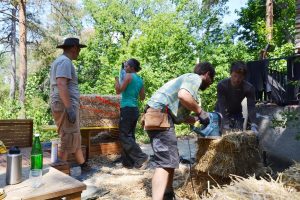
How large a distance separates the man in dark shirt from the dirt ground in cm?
71

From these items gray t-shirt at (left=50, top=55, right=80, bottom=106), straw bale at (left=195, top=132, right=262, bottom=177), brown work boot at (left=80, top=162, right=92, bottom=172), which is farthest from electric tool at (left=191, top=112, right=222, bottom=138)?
brown work boot at (left=80, top=162, right=92, bottom=172)

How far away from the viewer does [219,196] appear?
150 centimetres

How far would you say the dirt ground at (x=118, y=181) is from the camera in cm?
396

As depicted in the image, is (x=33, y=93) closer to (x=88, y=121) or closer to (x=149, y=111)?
(x=88, y=121)

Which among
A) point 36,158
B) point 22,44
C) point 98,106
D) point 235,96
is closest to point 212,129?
point 235,96

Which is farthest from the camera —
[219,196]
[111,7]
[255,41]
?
[111,7]

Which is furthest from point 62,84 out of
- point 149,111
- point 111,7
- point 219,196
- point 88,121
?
point 111,7

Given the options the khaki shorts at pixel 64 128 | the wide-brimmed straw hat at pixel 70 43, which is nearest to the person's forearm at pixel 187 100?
the khaki shorts at pixel 64 128

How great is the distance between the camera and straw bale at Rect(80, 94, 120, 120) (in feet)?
19.1

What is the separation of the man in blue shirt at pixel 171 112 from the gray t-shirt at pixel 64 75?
115 centimetres

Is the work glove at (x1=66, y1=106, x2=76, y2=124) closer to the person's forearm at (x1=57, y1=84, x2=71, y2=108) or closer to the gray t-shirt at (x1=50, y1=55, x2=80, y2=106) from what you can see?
the person's forearm at (x1=57, y1=84, x2=71, y2=108)

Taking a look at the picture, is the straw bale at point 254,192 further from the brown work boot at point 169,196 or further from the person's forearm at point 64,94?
the person's forearm at point 64,94

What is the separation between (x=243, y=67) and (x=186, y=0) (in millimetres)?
15738

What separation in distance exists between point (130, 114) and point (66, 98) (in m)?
1.61
